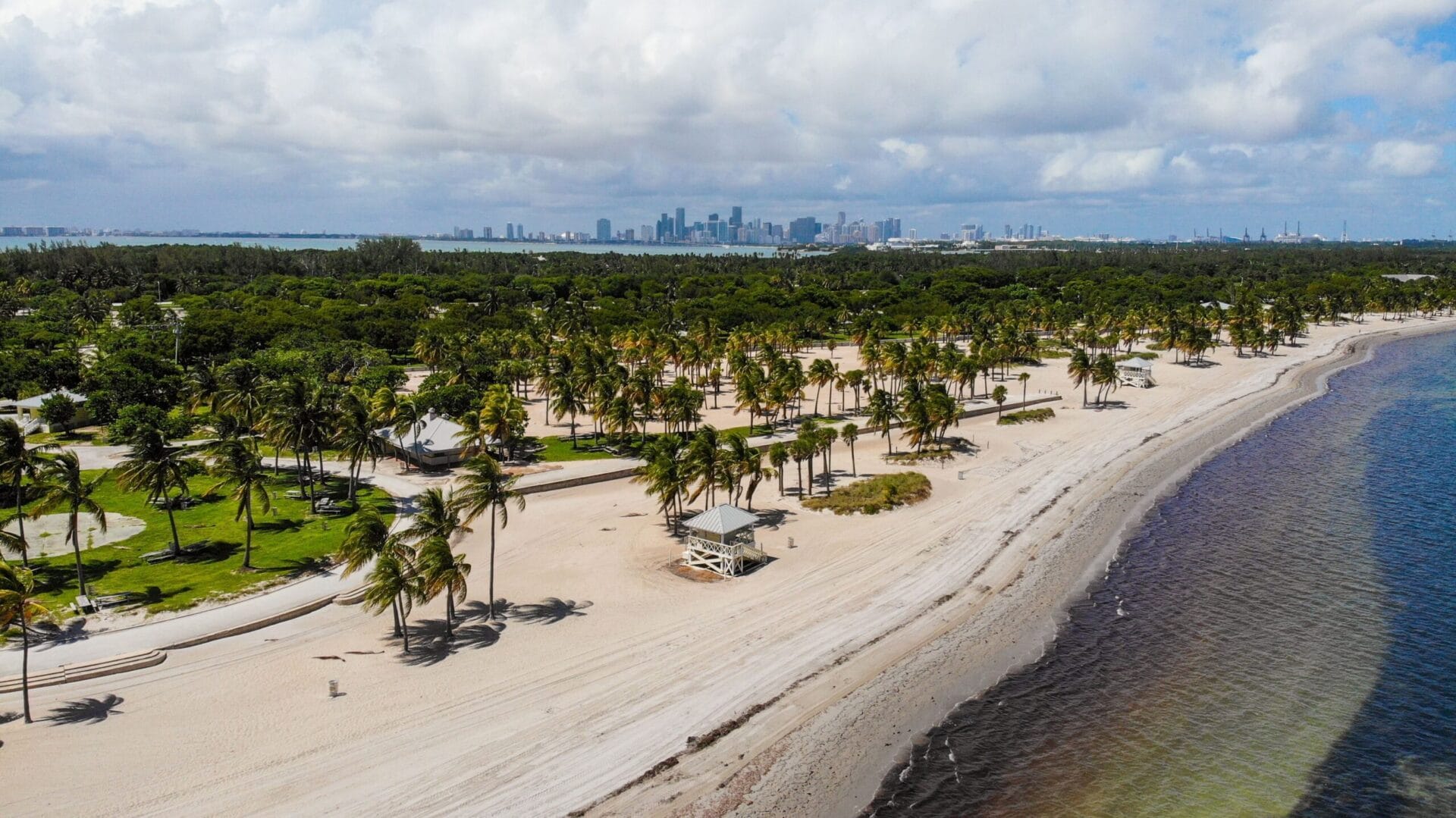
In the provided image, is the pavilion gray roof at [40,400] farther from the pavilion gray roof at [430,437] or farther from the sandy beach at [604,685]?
the sandy beach at [604,685]

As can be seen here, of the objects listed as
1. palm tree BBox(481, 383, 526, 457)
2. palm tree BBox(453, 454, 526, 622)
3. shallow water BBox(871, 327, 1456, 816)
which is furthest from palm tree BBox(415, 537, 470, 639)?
palm tree BBox(481, 383, 526, 457)

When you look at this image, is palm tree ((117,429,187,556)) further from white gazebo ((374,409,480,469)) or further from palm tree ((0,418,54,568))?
white gazebo ((374,409,480,469))

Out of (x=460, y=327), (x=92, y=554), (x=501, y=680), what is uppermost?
(x=460, y=327)

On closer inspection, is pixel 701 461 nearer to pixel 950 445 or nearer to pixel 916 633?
pixel 916 633

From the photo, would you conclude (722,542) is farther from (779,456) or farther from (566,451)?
(566,451)

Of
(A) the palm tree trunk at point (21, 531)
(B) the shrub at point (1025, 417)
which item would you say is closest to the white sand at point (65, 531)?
(A) the palm tree trunk at point (21, 531)

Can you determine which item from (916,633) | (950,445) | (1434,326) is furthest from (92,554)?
(1434,326)
